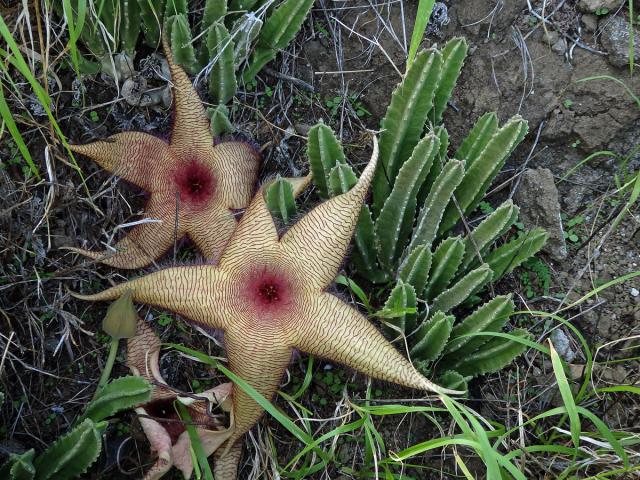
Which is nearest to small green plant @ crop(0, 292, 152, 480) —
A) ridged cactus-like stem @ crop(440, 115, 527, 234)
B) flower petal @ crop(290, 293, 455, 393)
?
flower petal @ crop(290, 293, 455, 393)

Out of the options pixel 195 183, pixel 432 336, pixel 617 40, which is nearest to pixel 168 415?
pixel 195 183

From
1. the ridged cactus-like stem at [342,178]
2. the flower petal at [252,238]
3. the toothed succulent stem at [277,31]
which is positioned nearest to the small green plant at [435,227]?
the ridged cactus-like stem at [342,178]

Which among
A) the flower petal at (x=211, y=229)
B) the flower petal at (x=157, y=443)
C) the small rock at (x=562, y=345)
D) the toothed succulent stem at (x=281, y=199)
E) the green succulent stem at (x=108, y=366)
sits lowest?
the flower petal at (x=157, y=443)

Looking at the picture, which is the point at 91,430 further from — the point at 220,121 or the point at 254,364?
the point at 220,121

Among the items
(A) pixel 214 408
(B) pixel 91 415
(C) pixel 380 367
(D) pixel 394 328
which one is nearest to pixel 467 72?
(D) pixel 394 328

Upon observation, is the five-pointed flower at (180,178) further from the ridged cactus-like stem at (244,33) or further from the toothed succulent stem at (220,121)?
the ridged cactus-like stem at (244,33)

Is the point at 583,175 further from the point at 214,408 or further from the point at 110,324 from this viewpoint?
the point at 110,324

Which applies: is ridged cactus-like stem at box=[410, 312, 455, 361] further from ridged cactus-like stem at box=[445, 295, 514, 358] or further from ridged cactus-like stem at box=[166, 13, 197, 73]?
ridged cactus-like stem at box=[166, 13, 197, 73]
